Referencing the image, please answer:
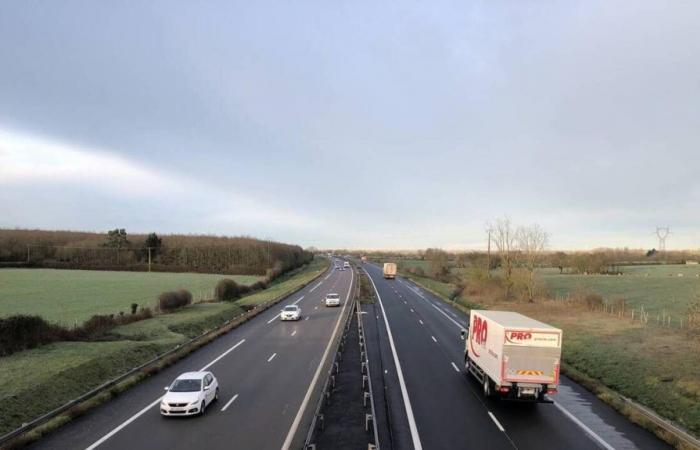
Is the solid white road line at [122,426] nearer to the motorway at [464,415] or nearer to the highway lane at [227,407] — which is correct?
the highway lane at [227,407]

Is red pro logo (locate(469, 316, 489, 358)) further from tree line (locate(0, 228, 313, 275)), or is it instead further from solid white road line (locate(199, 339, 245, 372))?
tree line (locate(0, 228, 313, 275))

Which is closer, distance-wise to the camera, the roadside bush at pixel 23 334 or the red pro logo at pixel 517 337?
the red pro logo at pixel 517 337

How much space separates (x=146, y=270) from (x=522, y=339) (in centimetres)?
12235

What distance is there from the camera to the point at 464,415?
57.8 feet

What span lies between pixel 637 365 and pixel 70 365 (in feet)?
94.0

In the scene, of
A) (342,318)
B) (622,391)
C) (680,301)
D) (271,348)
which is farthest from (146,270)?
(622,391)

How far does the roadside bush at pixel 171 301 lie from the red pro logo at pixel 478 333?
110ft

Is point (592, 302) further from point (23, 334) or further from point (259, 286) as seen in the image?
point (23, 334)

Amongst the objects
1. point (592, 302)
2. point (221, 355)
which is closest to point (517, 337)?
point (221, 355)

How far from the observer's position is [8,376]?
68.7 feet

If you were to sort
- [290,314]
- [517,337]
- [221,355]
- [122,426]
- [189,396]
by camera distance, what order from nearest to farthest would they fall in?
1. [122,426]
2. [189,396]
3. [517,337]
4. [221,355]
5. [290,314]

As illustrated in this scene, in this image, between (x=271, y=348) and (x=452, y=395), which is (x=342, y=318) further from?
(x=452, y=395)

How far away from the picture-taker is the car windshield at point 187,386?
57.4 feet

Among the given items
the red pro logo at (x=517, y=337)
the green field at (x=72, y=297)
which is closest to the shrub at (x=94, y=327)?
the green field at (x=72, y=297)
